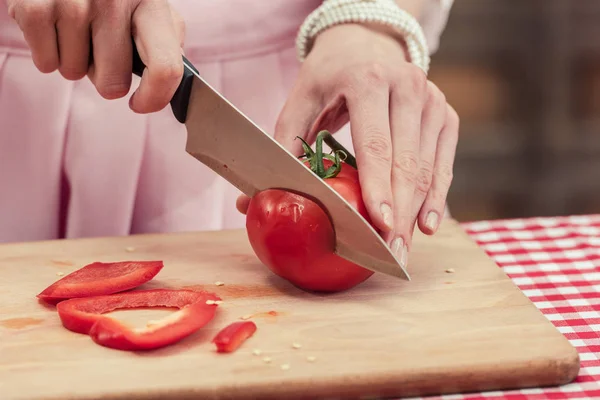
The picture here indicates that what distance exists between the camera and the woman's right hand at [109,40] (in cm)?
96

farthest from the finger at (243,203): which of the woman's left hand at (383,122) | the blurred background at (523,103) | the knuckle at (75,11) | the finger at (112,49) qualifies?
the blurred background at (523,103)

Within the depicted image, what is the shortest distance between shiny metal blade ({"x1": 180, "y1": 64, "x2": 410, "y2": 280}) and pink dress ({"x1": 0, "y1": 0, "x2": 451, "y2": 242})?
335 mm

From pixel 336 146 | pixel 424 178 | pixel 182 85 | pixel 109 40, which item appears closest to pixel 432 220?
pixel 424 178

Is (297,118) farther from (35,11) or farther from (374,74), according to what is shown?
(35,11)

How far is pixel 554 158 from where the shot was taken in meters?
2.85

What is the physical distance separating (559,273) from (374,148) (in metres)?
0.36

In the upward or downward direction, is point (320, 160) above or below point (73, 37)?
below

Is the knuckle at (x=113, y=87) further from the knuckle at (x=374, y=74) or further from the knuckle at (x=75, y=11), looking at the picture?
the knuckle at (x=374, y=74)

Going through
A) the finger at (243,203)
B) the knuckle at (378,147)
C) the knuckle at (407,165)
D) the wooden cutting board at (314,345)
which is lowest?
the wooden cutting board at (314,345)

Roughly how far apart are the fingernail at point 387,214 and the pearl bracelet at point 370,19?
37 centimetres

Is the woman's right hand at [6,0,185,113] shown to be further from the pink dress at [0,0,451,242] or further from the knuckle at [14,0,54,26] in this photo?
the pink dress at [0,0,451,242]

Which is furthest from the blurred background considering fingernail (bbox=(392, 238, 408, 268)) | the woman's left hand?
fingernail (bbox=(392, 238, 408, 268))

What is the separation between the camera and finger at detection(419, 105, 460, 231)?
1.10m

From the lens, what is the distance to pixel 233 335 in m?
0.90
